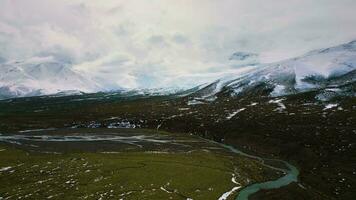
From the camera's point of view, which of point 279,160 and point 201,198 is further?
point 279,160

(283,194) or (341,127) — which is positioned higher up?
(341,127)

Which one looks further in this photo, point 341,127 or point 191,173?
point 341,127

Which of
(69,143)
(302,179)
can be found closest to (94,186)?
(302,179)

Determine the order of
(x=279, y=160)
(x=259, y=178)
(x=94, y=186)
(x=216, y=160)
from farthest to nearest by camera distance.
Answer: (x=279, y=160), (x=216, y=160), (x=259, y=178), (x=94, y=186)

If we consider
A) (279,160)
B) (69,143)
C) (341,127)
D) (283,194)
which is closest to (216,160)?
(279,160)

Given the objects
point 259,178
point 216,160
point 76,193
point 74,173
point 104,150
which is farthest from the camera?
point 104,150

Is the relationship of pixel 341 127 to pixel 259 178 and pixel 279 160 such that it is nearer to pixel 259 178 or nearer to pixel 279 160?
pixel 279 160

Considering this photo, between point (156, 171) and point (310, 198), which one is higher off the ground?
point (156, 171)

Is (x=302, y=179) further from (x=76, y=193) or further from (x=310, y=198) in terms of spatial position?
(x=76, y=193)

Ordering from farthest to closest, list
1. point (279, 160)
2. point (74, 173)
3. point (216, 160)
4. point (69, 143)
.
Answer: point (69, 143) → point (279, 160) → point (216, 160) → point (74, 173)
